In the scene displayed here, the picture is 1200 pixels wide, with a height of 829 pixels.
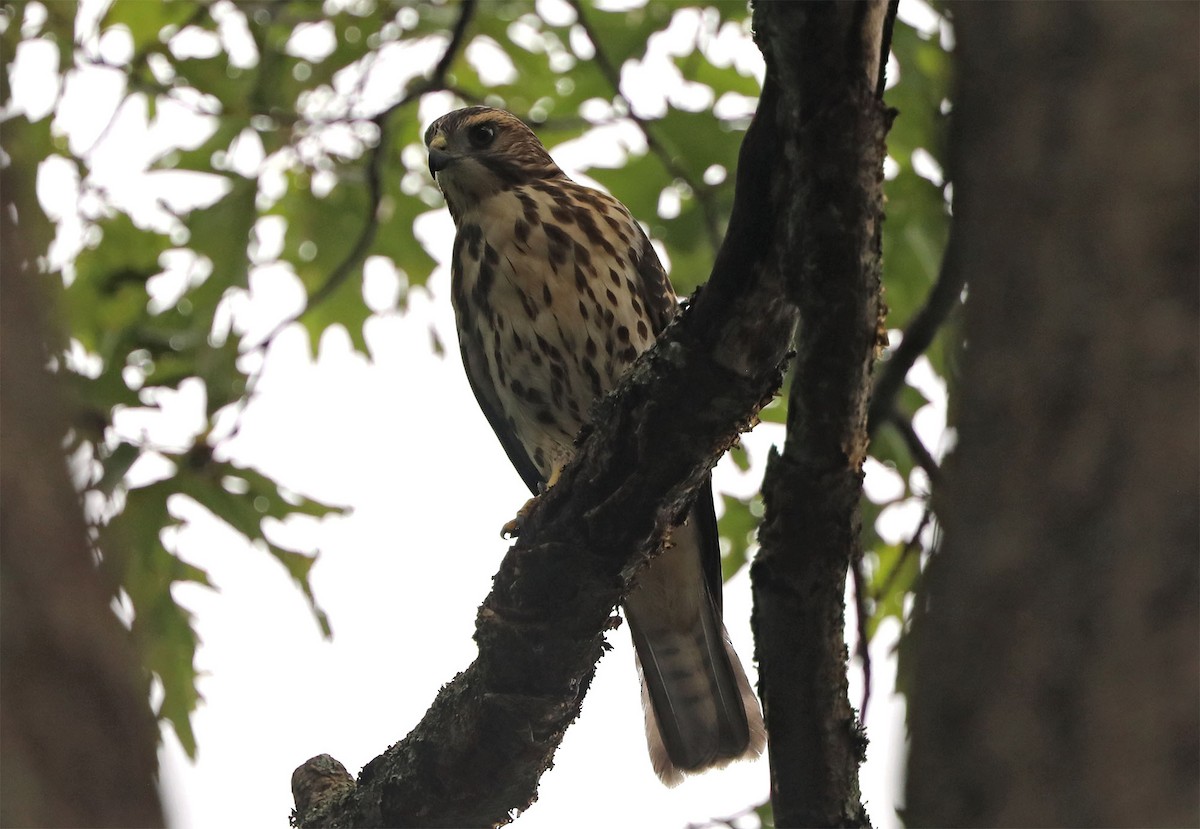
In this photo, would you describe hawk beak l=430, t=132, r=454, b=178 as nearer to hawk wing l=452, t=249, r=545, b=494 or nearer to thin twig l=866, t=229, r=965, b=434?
hawk wing l=452, t=249, r=545, b=494

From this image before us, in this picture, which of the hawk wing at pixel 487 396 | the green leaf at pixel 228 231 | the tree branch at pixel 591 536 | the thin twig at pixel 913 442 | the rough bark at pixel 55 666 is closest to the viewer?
the rough bark at pixel 55 666

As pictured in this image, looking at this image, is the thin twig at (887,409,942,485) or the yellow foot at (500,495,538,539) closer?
the yellow foot at (500,495,538,539)

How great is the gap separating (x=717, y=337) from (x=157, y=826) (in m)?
1.75

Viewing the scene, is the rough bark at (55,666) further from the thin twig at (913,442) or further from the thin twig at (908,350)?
the thin twig at (913,442)

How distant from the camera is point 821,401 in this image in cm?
241

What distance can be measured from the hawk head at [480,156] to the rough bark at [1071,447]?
3.22 metres

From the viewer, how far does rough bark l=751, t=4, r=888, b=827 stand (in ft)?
7.17

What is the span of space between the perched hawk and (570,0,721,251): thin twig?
0.35 m

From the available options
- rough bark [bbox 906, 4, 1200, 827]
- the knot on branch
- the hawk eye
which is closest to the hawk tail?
the knot on branch

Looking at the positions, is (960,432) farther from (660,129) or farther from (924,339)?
(660,129)

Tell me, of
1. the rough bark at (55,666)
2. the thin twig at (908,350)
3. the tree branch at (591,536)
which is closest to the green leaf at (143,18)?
the thin twig at (908,350)

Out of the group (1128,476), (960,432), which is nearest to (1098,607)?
(1128,476)

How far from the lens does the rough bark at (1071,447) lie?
1.58 meters

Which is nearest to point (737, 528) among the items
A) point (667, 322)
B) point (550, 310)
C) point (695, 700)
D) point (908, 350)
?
point (695, 700)
